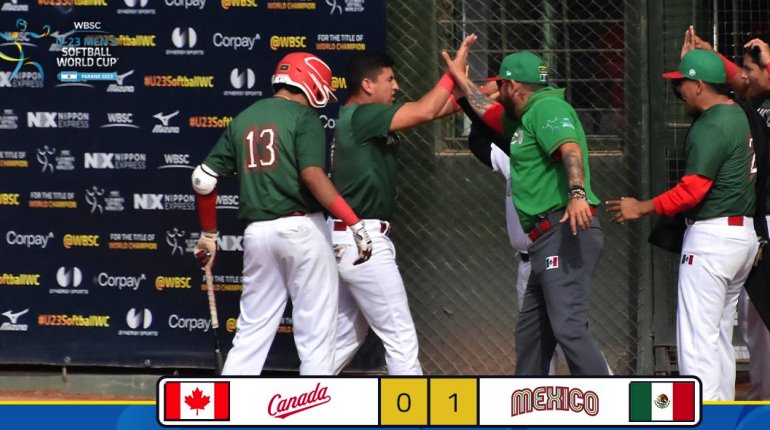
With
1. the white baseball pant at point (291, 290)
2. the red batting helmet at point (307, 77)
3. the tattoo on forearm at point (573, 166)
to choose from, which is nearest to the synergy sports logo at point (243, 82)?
the red batting helmet at point (307, 77)

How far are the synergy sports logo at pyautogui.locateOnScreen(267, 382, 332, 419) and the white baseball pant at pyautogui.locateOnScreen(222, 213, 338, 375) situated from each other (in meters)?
1.61

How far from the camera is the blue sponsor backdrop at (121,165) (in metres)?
9.13

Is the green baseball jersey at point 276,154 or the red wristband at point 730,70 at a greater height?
the red wristband at point 730,70

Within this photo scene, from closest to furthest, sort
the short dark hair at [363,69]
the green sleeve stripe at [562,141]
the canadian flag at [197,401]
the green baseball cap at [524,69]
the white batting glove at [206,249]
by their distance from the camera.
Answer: the canadian flag at [197,401] < the green sleeve stripe at [562,141] < the green baseball cap at [524,69] < the white batting glove at [206,249] < the short dark hair at [363,69]

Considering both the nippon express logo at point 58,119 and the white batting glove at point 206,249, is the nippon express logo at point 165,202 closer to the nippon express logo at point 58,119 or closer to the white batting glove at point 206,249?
the nippon express logo at point 58,119

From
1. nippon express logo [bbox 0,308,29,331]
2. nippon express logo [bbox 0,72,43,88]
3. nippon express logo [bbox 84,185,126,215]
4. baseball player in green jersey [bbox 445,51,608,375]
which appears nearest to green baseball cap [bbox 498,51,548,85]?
baseball player in green jersey [bbox 445,51,608,375]

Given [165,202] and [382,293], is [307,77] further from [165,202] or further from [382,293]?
[165,202]

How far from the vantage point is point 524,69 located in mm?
7535

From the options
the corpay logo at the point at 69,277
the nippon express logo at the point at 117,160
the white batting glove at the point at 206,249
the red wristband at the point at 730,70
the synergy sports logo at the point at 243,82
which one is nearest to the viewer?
the white batting glove at the point at 206,249

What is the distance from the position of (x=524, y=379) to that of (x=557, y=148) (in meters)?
1.56

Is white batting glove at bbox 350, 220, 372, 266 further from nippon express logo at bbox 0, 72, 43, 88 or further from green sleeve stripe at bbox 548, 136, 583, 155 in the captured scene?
nippon express logo at bbox 0, 72, 43, 88

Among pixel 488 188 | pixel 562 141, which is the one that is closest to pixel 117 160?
pixel 488 188

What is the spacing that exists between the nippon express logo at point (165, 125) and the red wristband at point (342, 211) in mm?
1994

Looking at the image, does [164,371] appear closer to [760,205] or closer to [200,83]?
[200,83]
